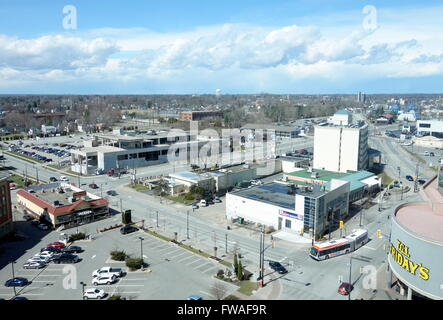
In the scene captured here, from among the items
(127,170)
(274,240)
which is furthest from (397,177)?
(127,170)

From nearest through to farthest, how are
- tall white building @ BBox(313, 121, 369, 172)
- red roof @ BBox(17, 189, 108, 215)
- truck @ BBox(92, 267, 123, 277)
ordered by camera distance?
1. truck @ BBox(92, 267, 123, 277)
2. red roof @ BBox(17, 189, 108, 215)
3. tall white building @ BBox(313, 121, 369, 172)

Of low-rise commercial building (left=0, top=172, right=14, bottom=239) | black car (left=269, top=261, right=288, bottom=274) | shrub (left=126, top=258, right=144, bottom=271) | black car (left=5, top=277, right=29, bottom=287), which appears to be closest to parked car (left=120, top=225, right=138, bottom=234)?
shrub (left=126, top=258, right=144, bottom=271)

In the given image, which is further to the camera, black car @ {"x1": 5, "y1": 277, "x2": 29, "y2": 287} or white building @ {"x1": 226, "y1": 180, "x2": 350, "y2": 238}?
white building @ {"x1": 226, "y1": 180, "x2": 350, "y2": 238}

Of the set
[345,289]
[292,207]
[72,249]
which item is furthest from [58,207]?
[345,289]

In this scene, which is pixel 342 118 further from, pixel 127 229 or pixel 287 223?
pixel 127 229

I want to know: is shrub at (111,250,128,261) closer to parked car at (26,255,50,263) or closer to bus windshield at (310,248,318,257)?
parked car at (26,255,50,263)

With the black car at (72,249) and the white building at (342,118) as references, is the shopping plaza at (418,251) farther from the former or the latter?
the white building at (342,118)
